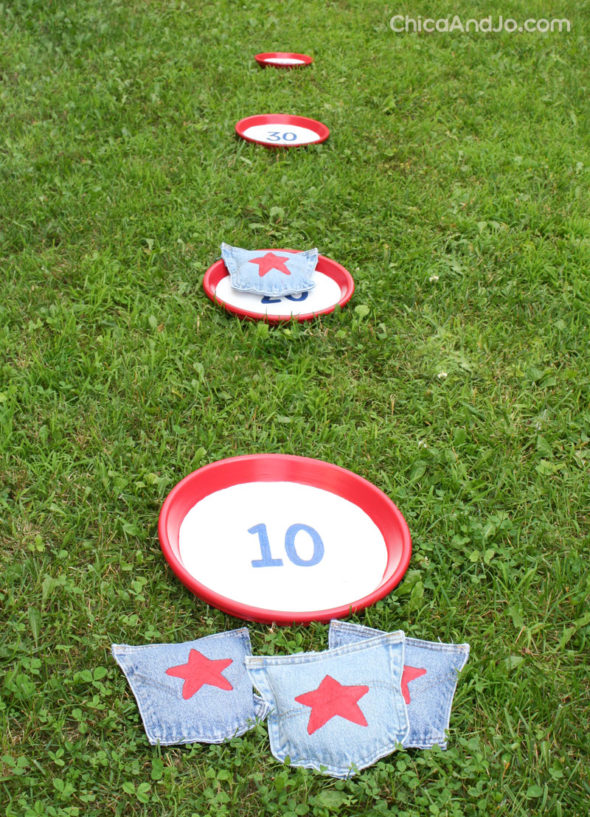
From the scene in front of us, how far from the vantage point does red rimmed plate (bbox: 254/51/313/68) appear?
588cm

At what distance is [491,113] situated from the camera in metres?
5.40

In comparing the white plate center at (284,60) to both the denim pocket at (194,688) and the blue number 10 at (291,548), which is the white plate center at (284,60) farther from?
the denim pocket at (194,688)

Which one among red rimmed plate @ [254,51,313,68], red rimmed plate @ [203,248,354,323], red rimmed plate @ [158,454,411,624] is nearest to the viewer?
red rimmed plate @ [158,454,411,624]

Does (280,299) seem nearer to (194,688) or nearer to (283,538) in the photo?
(283,538)

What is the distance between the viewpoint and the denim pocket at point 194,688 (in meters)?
1.76

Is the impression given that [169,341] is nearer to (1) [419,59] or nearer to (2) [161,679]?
(2) [161,679]

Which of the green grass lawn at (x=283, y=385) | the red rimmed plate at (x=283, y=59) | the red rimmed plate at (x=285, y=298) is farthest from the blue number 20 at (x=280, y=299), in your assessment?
the red rimmed plate at (x=283, y=59)

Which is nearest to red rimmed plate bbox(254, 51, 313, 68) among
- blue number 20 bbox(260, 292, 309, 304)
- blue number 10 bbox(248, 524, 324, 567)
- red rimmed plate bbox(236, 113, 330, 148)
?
red rimmed plate bbox(236, 113, 330, 148)

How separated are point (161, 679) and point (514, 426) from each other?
162 cm

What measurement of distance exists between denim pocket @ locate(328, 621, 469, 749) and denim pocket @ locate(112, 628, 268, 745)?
273 mm

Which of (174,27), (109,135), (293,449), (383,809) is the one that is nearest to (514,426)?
(293,449)

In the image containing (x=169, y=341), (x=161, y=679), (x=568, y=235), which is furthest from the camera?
(x=568, y=235)

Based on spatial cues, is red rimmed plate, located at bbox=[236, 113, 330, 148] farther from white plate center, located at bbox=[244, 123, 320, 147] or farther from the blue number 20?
the blue number 20

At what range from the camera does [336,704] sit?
179 cm
